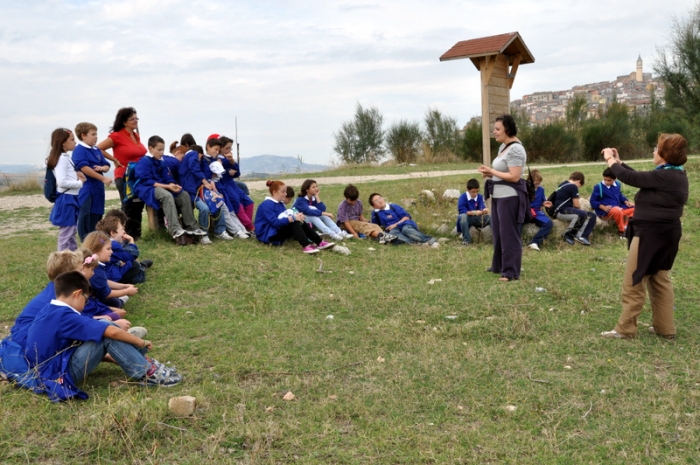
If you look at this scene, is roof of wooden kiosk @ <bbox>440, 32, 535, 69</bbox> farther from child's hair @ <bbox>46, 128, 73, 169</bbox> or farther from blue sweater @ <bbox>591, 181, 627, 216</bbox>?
child's hair @ <bbox>46, 128, 73, 169</bbox>

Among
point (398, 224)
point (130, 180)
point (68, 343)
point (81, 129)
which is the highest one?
point (81, 129)

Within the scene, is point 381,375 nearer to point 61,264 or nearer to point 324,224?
point 61,264

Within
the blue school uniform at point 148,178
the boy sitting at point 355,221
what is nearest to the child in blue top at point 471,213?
the boy sitting at point 355,221

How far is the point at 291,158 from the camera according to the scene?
23062 mm

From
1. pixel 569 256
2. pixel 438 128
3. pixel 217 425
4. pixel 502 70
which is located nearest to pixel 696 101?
pixel 438 128

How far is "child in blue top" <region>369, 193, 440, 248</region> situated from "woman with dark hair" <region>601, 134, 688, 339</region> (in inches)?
170

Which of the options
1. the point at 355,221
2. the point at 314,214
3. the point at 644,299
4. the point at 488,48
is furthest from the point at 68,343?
the point at 488,48

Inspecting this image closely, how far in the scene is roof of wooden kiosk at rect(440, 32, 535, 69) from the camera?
9.78 meters

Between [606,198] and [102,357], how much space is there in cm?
862

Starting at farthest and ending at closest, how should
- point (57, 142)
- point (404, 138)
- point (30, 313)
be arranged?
point (404, 138) → point (57, 142) → point (30, 313)

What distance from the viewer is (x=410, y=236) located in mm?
9727

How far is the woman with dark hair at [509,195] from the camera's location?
7094 millimetres

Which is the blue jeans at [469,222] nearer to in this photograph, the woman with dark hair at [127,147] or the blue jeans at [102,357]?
the woman with dark hair at [127,147]

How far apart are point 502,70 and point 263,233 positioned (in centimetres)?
484
